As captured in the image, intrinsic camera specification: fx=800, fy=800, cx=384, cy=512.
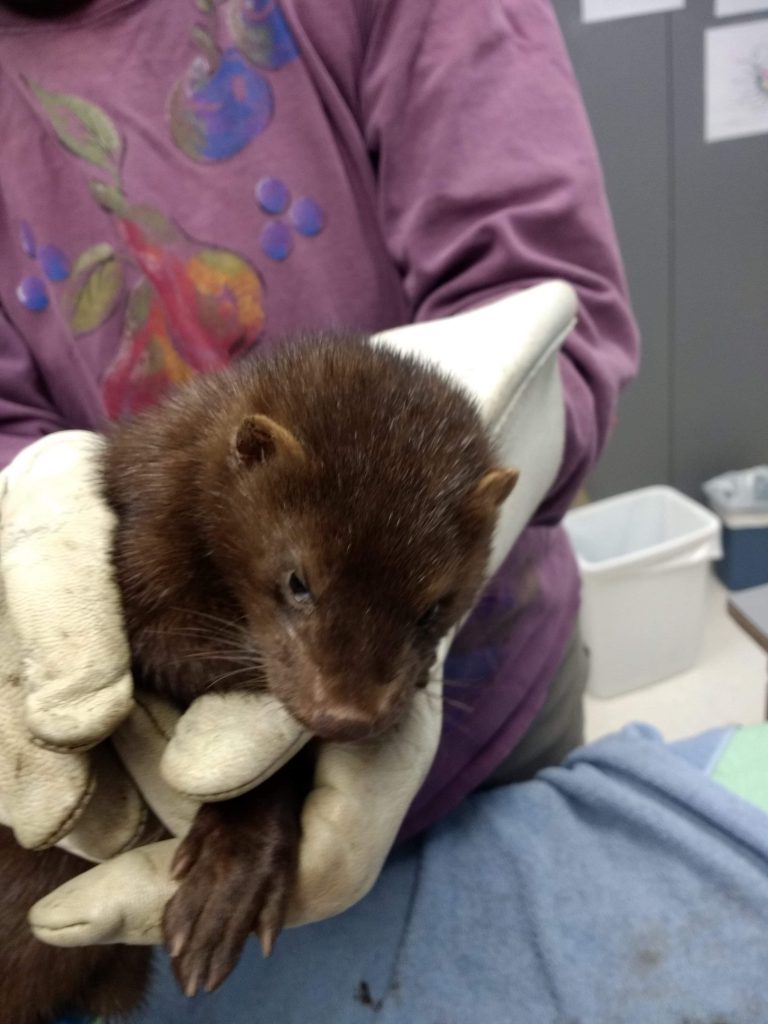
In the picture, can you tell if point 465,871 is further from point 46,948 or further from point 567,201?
point 567,201

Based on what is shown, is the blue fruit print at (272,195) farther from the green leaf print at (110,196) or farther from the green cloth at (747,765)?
the green cloth at (747,765)

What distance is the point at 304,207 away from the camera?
92 cm

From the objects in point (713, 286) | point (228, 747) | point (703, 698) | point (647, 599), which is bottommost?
point (703, 698)

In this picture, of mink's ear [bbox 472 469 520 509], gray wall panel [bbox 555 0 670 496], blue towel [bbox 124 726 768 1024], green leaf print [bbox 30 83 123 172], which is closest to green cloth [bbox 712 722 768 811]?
blue towel [bbox 124 726 768 1024]

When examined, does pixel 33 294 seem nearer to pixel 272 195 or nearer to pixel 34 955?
pixel 272 195

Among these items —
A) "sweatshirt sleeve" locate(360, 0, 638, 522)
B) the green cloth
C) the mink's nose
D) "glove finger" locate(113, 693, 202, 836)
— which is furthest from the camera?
the green cloth

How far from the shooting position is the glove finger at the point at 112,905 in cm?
59

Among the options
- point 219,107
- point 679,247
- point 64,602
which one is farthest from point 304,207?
point 679,247

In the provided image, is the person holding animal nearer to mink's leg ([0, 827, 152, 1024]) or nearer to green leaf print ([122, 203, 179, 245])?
green leaf print ([122, 203, 179, 245])

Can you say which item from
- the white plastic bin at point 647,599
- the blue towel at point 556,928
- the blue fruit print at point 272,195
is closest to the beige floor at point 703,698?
the white plastic bin at point 647,599

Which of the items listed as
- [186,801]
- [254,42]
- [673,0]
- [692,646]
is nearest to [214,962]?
[186,801]

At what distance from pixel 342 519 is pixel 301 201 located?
0.50 metres

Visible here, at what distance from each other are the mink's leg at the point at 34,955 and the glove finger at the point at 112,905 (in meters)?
0.12

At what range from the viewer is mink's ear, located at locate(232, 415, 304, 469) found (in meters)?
0.61
